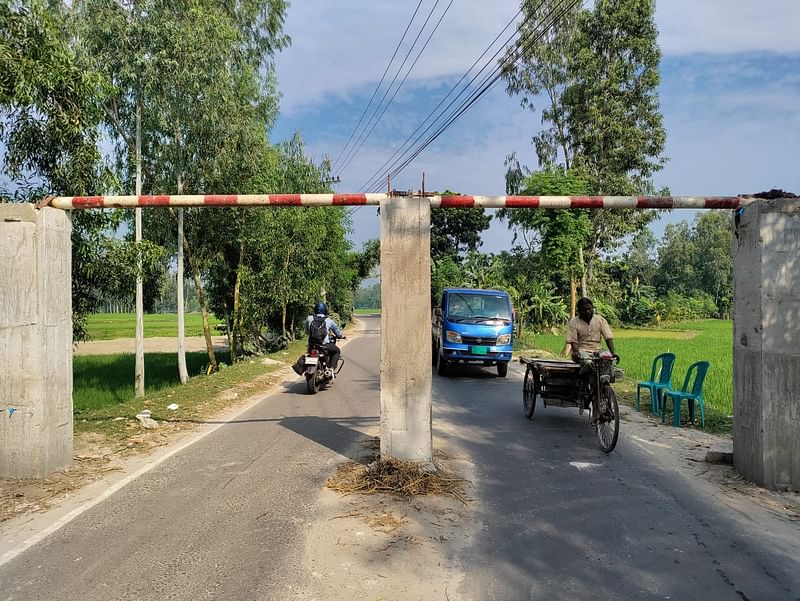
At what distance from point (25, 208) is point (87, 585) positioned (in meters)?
4.10

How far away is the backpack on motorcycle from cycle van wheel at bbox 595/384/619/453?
5.98 meters

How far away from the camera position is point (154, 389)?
16.6 m

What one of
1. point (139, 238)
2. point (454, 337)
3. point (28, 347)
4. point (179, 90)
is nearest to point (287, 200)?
point (28, 347)

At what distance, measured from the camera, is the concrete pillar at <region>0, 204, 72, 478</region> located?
5.62m

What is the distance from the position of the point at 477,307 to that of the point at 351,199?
A: 8.45 metres

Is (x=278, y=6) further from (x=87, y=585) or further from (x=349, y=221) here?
(x=87, y=585)

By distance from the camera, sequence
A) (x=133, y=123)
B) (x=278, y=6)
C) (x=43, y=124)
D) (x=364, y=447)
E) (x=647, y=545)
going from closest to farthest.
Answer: (x=647, y=545)
(x=364, y=447)
(x=43, y=124)
(x=133, y=123)
(x=278, y=6)

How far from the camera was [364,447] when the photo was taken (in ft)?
22.5

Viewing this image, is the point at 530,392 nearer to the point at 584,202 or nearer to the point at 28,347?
the point at 584,202

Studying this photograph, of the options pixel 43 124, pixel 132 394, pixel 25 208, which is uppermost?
pixel 43 124

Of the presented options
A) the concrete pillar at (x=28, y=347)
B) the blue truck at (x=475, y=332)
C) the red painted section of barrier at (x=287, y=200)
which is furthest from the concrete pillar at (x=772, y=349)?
the blue truck at (x=475, y=332)

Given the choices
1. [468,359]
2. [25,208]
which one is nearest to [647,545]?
[25,208]

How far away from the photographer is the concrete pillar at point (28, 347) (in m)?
5.62

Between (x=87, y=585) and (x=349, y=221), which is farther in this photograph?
(x=349, y=221)
